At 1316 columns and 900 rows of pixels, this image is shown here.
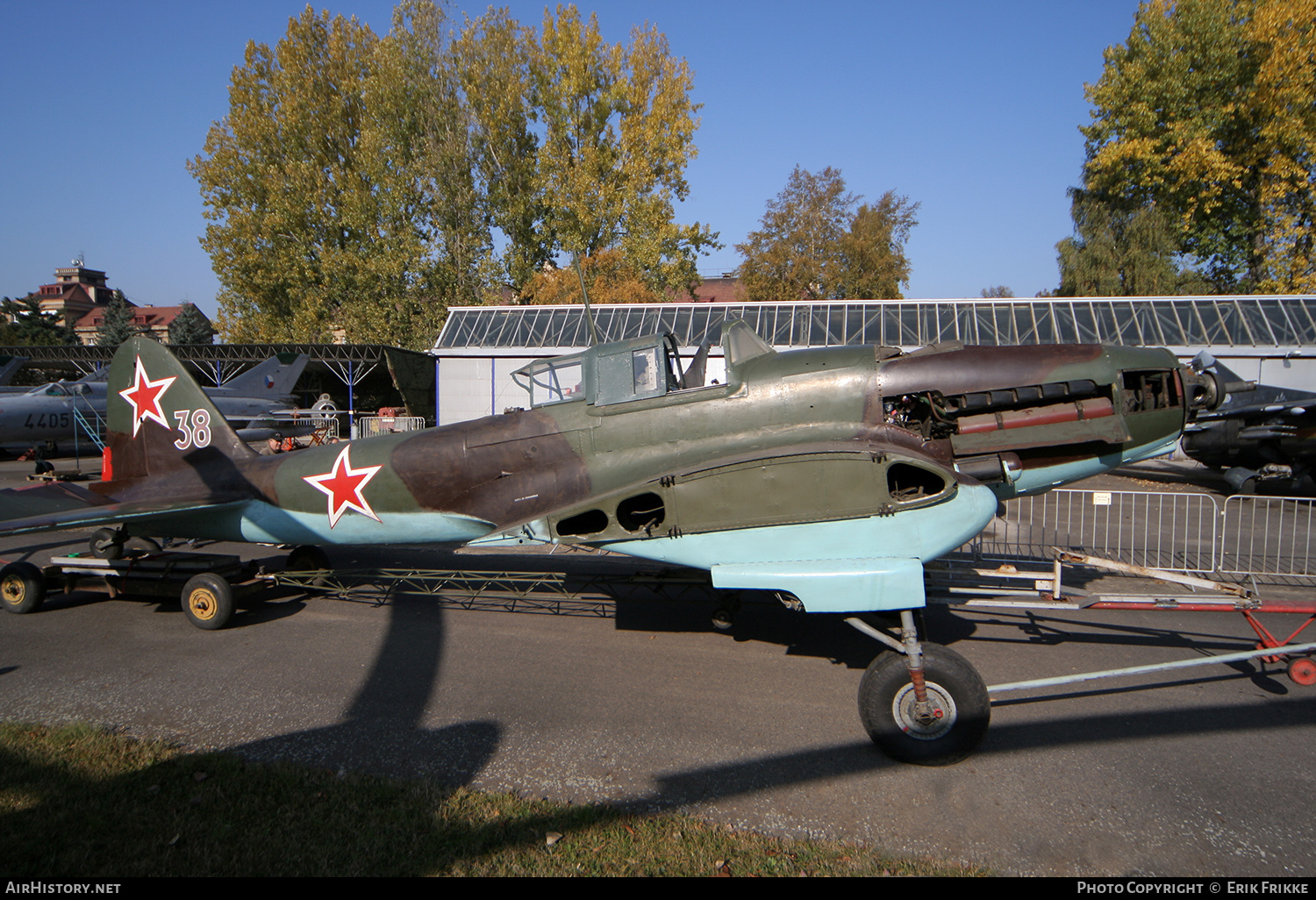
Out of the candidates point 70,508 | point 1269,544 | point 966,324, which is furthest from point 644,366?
point 966,324

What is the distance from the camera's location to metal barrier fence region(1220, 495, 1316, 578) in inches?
336

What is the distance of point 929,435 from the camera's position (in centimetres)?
543

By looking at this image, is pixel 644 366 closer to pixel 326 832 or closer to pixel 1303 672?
pixel 326 832

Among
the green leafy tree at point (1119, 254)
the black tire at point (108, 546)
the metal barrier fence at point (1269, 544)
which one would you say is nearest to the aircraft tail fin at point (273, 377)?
the black tire at point (108, 546)

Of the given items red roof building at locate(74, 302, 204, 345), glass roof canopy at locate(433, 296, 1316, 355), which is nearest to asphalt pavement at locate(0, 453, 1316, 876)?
glass roof canopy at locate(433, 296, 1316, 355)

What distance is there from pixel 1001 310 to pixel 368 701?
2166 cm

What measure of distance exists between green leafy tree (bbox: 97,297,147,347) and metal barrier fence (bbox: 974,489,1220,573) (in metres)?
60.3

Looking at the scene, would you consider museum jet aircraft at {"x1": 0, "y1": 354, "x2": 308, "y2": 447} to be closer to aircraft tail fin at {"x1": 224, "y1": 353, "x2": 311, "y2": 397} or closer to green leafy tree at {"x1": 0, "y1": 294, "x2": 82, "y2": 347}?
aircraft tail fin at {"x1": 224, "y1": 353, "x2": 311, "y2": 397}

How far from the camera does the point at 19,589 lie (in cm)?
731

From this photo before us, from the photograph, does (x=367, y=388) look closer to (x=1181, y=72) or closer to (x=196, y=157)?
(x=196, y=157)

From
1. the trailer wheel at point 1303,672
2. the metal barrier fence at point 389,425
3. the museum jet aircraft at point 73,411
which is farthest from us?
the metal barrier fence at point 389,425

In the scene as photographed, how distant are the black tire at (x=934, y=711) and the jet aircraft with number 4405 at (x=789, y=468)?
1cm

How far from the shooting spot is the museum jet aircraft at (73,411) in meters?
20.8

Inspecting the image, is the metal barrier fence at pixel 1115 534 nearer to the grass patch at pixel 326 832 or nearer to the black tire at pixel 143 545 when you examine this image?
the grass patch at pixel 326 832
